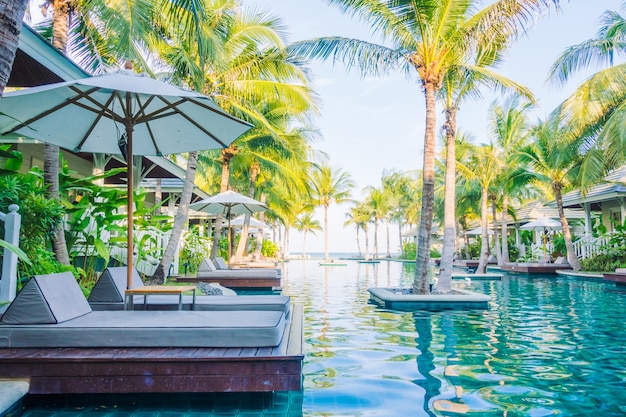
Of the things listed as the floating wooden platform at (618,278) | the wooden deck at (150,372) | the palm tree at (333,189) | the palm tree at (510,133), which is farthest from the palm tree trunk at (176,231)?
the palm tree at (333,189)

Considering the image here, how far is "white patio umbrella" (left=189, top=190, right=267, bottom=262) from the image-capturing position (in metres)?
14.0

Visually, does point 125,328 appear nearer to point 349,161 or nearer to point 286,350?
point 286,350

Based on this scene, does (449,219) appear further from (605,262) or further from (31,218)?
(605,262)

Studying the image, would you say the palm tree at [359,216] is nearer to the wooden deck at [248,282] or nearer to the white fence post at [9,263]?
the wooden deck at [248,282]

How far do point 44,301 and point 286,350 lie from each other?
2.04m

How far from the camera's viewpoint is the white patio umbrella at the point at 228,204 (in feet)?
46.0

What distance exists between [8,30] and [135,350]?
2.50m

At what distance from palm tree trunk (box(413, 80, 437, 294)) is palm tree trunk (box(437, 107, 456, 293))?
0.70m

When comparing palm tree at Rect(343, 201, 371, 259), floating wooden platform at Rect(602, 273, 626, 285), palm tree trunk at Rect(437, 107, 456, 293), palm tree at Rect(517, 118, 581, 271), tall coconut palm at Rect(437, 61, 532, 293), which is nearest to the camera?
tall coconut palm at Rect(437, 61, 532, 293)

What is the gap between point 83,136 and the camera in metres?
6.27

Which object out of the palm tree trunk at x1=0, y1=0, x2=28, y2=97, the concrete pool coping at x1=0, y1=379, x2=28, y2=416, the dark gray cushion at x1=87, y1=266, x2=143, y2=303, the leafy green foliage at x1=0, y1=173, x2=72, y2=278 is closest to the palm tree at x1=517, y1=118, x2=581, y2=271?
the dark gray cushion at x1=87, y1=266, x2=143, y2=303

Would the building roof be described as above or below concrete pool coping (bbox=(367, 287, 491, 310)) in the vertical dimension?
above

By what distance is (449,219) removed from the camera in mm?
12125

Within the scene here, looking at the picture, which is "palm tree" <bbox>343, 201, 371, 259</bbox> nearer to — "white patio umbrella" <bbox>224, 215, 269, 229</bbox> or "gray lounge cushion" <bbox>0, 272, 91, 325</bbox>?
"white patio umbrella" <bbox>224, 215, 269, 229</bbox>
